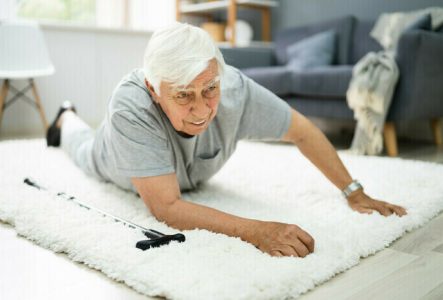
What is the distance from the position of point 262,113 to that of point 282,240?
1.63ft

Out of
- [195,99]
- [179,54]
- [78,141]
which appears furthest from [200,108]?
[78,141]

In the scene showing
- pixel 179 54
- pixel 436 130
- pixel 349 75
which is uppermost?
pixel 179 54

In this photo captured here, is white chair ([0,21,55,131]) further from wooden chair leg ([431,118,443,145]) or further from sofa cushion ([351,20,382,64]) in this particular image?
wooden chair leg ([431,118,443,145])

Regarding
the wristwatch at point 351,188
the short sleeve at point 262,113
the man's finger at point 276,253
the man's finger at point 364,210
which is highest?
the short sleeve at point 262,113

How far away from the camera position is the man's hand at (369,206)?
4.32ft

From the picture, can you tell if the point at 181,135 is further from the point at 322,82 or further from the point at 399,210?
the point at 322,82

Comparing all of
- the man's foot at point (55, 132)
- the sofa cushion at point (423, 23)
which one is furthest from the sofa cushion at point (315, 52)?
the man's foot at point (55, 132)

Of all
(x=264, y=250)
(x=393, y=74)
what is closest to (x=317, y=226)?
(x=264, y=250)

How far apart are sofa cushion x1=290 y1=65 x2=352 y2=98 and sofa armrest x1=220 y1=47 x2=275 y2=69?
0.51 metres

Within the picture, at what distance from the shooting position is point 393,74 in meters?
2.37

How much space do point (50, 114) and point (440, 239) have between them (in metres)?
3.36

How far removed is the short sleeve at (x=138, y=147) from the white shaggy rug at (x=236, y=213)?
0.16 m

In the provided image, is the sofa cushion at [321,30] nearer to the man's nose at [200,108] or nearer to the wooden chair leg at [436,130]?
the wooden chair leg at [436,130]

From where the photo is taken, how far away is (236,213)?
4.52 feet
